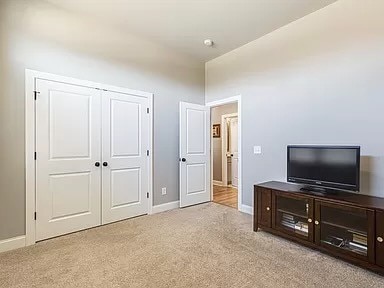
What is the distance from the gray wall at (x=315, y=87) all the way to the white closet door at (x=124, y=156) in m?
1.68

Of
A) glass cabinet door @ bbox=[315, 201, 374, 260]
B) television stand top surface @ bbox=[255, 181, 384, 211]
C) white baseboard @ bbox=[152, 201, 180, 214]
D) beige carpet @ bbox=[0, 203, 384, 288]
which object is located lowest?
beige carpet @ bbox=[0, 203, 384, 288]

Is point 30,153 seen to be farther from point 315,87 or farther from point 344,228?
point 315,87

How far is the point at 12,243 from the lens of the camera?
2.47 meters

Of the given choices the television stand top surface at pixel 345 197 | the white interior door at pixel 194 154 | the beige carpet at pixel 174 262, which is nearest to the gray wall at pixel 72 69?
the white interior door at pixel 194 154

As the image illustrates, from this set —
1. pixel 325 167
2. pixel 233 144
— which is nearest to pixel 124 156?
pixel 325 167

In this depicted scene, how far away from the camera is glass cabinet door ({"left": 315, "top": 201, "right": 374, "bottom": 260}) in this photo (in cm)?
206

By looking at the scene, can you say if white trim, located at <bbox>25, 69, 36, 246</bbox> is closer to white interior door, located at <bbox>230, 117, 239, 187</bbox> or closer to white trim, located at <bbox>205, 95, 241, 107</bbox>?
white trim, located at <bbox>205, 95, 241, 107</bbox>

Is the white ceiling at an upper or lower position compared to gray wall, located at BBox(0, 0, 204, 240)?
upper

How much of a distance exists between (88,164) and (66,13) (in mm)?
1981

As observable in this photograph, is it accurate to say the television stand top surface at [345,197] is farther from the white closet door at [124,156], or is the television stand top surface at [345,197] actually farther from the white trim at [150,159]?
the white closet door at [124,156]

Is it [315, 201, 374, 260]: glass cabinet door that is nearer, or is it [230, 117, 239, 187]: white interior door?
[315, 201, 374, 260]: glass cabinet door

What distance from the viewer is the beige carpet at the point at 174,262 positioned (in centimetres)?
187

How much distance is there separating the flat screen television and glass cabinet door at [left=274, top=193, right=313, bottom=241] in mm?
273

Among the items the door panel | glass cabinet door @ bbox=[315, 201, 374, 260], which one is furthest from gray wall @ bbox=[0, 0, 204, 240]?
the door panel
